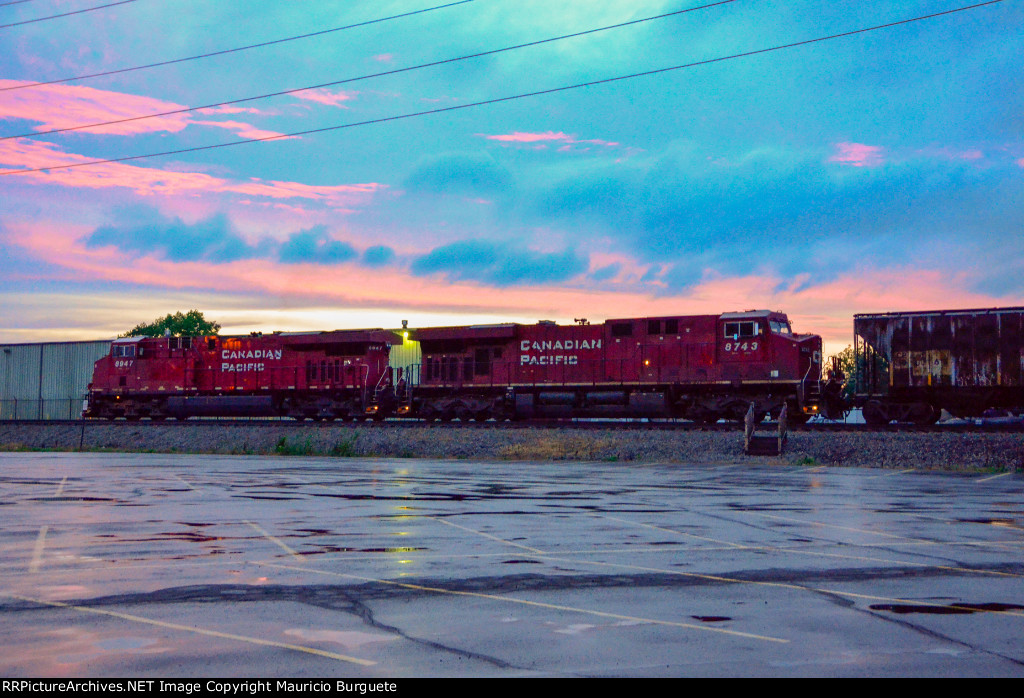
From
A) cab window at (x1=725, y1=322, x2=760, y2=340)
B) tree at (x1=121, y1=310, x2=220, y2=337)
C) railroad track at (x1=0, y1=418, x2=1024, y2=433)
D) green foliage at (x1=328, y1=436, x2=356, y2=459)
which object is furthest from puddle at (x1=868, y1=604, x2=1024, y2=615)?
tree at (x1=121, y1=310, x2=220, y2=337)

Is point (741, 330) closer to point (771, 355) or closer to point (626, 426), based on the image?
point (771, 355)

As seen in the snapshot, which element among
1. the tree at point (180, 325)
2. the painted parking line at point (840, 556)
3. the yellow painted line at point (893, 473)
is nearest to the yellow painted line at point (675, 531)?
the painted parking line at point (840, 556)

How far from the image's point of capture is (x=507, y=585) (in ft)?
28.9

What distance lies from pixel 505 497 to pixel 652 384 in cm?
1853

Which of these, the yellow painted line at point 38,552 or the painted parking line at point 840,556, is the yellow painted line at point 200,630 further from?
the painted parking line at point 840,556

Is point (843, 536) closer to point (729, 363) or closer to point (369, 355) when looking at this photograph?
point (729, 363)

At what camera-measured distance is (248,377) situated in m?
44.2

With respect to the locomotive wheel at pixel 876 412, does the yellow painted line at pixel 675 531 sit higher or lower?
lower

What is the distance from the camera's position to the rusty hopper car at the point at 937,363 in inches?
1177

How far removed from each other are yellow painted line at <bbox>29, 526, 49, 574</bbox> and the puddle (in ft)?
26.7

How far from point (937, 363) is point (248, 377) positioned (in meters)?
30.0

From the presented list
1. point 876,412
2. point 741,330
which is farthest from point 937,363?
point 741,330

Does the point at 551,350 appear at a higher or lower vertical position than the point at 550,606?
higher

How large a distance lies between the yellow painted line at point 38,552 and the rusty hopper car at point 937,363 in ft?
88.0
